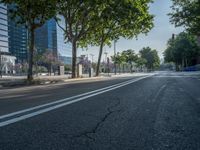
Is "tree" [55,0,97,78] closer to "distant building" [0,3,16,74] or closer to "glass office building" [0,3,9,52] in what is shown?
"distant building" [0,3,16,74]

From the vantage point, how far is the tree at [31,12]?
81.1ft

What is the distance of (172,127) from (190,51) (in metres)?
83.3

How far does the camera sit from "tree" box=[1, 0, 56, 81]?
24734 millimetres

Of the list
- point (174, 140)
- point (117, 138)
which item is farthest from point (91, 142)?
point (174, 140)

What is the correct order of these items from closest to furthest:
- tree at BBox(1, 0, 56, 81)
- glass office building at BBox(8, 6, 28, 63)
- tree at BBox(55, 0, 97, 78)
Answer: tree at BBox(1, 0, 56, 81), tree at BBox(55, 0, 97, 78), glass office building at BBox(8, 6, 28, 63)

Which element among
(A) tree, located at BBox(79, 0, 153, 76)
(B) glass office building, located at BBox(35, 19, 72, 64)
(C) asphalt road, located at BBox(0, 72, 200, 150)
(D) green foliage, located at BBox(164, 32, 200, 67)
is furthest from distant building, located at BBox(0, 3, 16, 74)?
(C) asphalt road, located at BBox(0, 72, 200, 150)

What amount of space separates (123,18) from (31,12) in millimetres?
10999

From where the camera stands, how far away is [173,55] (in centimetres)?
8944

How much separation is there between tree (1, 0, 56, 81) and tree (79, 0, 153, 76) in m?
5.90

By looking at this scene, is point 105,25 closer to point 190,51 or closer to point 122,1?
point 122,1

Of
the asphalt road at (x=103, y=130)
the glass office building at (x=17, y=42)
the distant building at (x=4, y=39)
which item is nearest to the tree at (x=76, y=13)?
the asphalt road at (x=103, y=130)

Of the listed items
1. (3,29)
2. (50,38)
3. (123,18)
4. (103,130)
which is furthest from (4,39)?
(103,130)

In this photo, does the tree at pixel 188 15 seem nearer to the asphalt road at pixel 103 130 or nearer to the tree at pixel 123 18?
the tree at pixel 123 18

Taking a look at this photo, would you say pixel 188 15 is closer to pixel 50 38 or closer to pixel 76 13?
pixel 76 13
